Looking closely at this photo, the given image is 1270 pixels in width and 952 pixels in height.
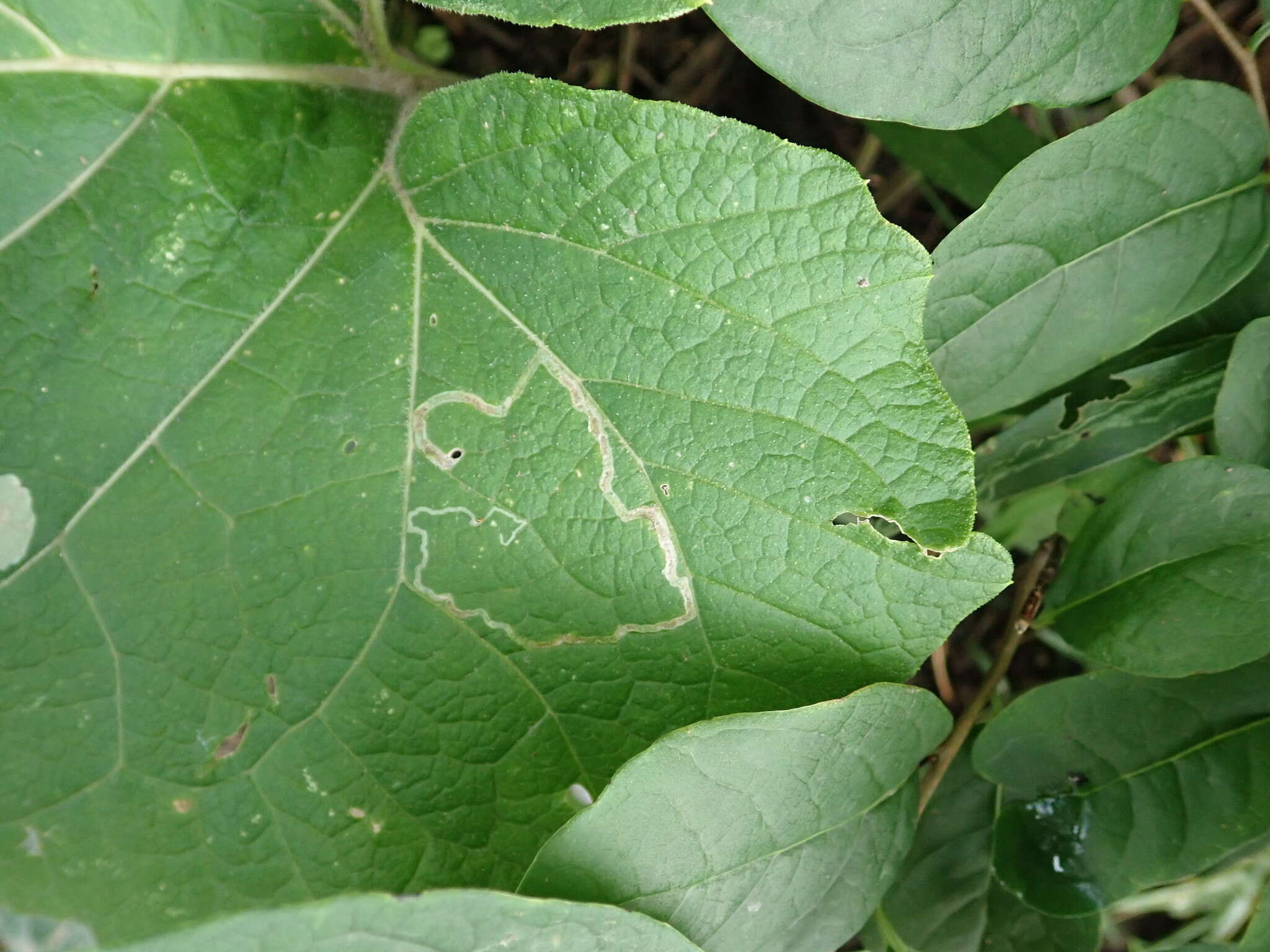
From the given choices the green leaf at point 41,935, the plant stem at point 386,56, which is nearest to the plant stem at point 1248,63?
the plant stem at point 386,56

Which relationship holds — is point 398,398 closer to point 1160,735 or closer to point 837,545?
point 837,545

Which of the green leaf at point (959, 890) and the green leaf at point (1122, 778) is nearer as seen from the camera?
the green leaf at point (1122, 778)

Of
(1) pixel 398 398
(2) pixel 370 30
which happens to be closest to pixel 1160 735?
(1) pixel 398 398

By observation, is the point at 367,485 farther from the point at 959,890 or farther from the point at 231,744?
the point at 959,890

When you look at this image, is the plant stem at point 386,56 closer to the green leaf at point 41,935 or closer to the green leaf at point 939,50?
the green leaf at point 939,50

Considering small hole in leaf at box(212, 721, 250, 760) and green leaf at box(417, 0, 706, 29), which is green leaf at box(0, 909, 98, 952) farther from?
green leaf at box(417, 0, 706, 29)
